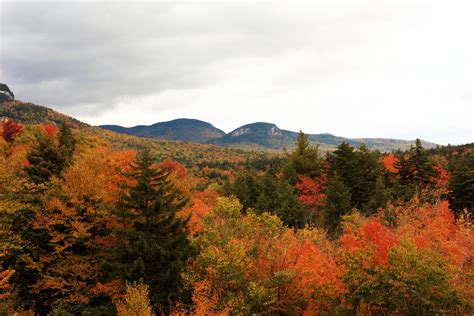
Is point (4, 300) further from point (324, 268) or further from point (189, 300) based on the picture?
point (324, 268)

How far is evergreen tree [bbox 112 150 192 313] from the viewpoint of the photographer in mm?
27469

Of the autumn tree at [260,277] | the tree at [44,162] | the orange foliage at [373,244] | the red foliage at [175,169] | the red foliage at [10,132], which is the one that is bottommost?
the autumn tree at [260,277]

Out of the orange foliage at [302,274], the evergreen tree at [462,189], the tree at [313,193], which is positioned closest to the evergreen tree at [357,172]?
the tree at [313,193]

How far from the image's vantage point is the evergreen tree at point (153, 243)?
27469 millimetres

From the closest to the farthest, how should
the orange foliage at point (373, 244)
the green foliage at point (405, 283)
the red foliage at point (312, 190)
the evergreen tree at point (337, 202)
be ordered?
the green foliage at point (405, 283) → the orange foliage at point (373, 244) → the evergreen tree at point (337, 202) → the red foliage at point (312, 190)

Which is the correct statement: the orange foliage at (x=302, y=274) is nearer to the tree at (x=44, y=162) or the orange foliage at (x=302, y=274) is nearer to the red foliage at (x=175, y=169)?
the tree at (x=44, y=162)

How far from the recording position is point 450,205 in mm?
51844

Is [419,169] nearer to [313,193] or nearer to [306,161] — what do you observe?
[313,193]

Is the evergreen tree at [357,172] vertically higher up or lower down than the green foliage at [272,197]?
higher up

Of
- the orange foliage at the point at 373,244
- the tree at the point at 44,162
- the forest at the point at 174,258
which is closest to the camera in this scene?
the forest at the point at 174,258

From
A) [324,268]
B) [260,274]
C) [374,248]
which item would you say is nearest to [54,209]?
[260,274]

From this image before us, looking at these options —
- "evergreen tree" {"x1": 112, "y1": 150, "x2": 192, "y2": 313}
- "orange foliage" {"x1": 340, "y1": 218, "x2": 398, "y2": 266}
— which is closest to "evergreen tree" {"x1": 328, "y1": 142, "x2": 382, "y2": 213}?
"orange foliage" {"x1": 340, "y1": 218, "x2": 398, "y2": 266}

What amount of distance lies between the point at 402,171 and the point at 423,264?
38.4m

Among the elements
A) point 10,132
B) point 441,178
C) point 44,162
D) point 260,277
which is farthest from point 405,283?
point 10,132
